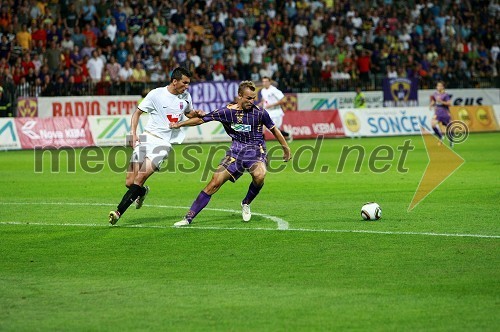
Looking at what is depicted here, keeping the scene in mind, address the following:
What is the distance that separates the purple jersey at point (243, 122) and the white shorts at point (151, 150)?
3.03 feet

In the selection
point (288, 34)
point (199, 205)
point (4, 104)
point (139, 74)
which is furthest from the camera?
point (288, 34)

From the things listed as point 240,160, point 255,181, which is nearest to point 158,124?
point 240,160

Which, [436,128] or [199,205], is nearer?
[199,205]

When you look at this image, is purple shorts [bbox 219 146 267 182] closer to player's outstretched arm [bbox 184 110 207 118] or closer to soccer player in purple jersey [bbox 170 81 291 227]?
soccer player in purple jersey [bbox 170 81 291 227]

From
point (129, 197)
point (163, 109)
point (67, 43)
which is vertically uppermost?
point (67, 43)

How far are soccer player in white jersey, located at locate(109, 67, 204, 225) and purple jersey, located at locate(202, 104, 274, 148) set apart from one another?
0.47 metres

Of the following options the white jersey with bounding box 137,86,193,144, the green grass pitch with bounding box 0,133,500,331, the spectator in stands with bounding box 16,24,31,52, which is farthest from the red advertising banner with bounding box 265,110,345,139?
the white jersey with bounding box 137,86,193,144

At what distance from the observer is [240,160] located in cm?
1384

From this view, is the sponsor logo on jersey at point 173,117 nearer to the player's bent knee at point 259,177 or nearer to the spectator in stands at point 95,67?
the player's bent knee at point 259,177

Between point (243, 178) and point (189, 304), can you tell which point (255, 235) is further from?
point (243, 178)

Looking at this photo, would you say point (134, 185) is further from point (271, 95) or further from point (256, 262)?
point (271, 95)

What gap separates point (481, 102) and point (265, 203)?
28.9 metres

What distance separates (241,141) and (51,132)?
18.5 m

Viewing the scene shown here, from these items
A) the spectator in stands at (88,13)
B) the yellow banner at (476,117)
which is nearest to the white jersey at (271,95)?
the spectator in stands at (88,13)
